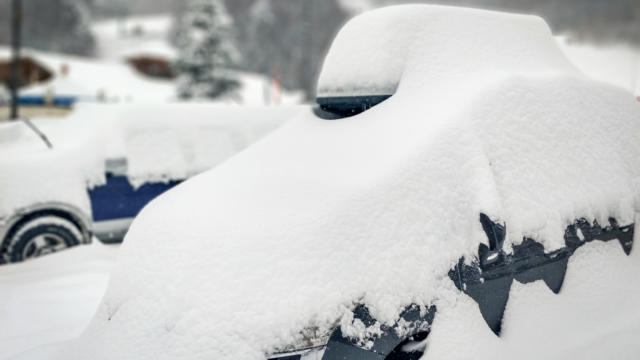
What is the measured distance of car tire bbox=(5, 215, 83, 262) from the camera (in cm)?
468

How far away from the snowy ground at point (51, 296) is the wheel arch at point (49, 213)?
8.6 inches

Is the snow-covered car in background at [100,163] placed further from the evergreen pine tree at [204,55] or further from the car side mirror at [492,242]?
the evergreen pine tree at [204,55]

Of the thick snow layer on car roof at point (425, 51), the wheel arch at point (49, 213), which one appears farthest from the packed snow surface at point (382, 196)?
the wheel arch at point (49, 213)

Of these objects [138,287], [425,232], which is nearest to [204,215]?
[138,287]

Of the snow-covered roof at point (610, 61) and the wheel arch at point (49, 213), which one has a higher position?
the snow-covered roof at point (610, 61)

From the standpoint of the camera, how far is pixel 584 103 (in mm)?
3020

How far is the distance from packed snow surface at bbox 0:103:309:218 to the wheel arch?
1.9 inches

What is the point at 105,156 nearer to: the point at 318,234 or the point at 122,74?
the point at 318,234

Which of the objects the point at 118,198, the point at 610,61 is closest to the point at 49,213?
the point at 118,198

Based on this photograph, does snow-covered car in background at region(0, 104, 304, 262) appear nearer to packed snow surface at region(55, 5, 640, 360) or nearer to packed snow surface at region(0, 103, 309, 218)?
packed snow surface at region(0, 103, 309, 218)

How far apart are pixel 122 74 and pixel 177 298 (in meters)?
45.2

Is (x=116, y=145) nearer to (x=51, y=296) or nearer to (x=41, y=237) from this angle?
(x=41, y=237)

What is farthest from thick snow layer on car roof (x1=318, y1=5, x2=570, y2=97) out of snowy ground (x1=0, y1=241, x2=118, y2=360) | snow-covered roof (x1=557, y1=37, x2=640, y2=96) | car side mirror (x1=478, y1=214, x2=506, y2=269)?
snow-covered roof (x1=557, y1=37, x2=640, y2=96)

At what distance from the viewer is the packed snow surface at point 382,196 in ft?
6.43
